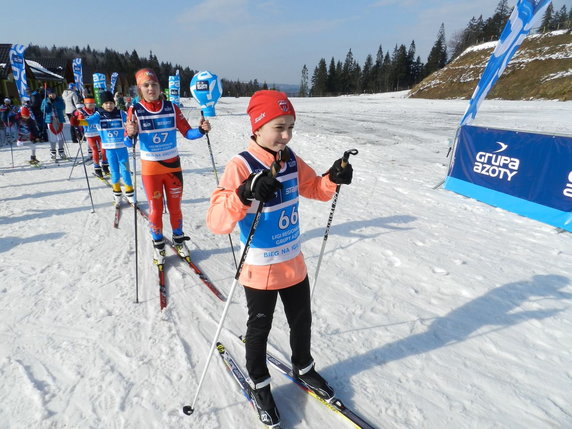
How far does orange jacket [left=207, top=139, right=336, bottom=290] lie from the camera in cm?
185

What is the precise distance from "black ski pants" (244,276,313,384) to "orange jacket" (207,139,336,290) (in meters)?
0.09

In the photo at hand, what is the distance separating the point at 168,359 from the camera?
280 cm

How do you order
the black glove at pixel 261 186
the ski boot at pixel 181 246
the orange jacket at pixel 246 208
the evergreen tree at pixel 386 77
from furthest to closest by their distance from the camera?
the evergreen tree at pixel 386 77 → the ski boot at pixel 181 246 → the orange jacket at pixel 246 208 → the black glove at pixel 261 186

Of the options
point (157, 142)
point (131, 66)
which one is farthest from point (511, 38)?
point (131, 66)

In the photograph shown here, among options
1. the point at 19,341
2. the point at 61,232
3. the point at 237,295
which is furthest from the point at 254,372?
the point at 61,232

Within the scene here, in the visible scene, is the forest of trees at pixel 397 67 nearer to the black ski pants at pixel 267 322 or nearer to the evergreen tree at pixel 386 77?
the evergreen tree at pixel 386 77

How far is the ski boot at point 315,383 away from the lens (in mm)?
2410

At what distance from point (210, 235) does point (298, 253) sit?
3.35 m

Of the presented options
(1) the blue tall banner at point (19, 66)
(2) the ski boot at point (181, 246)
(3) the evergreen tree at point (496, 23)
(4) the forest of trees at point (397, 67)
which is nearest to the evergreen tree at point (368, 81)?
(4) the forest of trees at point (397, 67)

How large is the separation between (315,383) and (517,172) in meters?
5.89

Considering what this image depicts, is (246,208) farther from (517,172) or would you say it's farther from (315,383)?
(517,172)

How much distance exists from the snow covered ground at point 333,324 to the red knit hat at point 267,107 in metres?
2.13

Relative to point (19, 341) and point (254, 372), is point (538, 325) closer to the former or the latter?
point (254, 372)

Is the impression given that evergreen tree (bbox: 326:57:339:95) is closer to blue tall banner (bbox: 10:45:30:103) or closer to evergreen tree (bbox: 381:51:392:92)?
evergreen tree (bbox: 381:51:392:92)
